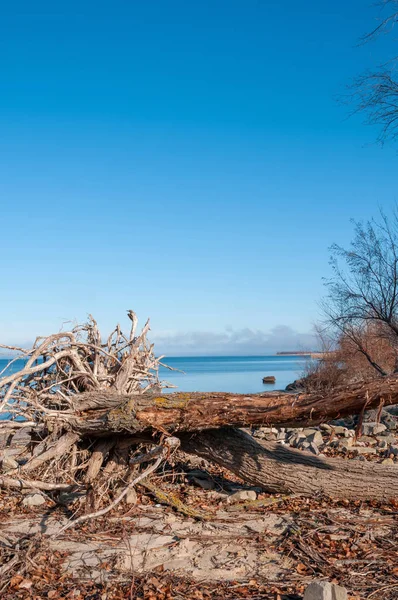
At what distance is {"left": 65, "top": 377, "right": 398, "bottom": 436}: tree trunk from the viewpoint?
5.61 meters

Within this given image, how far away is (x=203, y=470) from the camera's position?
772 cm

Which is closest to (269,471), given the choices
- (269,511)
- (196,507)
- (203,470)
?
(269,511)

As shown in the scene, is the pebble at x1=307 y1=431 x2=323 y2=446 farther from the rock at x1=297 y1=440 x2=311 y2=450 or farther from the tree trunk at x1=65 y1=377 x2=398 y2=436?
the tree trunk at x1=65 y1=377 x2=398 y2=436

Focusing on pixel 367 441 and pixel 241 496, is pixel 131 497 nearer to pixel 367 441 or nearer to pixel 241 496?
pixel 241 496

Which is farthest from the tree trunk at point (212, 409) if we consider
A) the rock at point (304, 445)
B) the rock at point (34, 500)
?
the rock at point (304, 445)

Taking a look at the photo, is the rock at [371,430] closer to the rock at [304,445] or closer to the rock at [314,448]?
the rock at [304,445]

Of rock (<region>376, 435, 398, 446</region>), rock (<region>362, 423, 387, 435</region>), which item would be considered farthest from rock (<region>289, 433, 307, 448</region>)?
rock (<region>362, 423, 387, 435</region>)

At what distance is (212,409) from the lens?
245 inches

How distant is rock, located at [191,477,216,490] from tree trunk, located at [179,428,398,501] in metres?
0.51

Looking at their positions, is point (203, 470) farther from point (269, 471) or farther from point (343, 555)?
point (343, 555)

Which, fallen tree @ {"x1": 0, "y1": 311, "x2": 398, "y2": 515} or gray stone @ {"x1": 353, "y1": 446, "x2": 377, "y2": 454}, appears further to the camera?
gray stone @ {"x1": 353, "y1": 446, "x2": 377, "y2": 454}

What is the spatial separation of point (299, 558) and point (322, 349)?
1912 cm

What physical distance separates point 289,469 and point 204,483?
4.09 ft

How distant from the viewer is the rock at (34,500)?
6531mm
